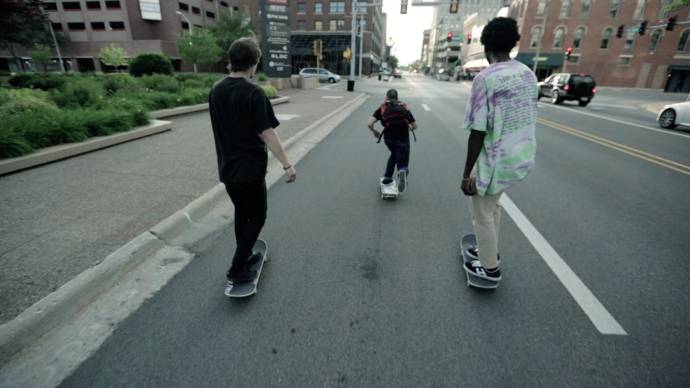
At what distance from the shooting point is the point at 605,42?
152 ft

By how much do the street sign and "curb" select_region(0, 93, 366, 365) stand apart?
1954 cm

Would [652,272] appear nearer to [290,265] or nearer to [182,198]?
[290,265]

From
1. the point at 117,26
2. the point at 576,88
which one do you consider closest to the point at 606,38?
the point at 576,88

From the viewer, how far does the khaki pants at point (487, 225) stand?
272 centimetres

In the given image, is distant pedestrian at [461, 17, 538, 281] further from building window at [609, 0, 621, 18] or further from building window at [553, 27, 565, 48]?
building window at [609, 0, 621, 18]

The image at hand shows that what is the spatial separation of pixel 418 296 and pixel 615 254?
2398 mm

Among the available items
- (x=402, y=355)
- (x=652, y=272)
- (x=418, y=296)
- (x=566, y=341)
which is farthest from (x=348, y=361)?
(x=652, y=272)

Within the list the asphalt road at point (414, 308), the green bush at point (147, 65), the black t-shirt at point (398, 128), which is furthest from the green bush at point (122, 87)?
the green bush at point (147, 65)

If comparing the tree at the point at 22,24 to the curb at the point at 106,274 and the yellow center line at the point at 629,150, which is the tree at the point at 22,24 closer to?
the curb at the point at 106,274

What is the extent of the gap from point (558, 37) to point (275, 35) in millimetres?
45705

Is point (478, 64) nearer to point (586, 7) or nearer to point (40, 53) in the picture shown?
point (586, 7)

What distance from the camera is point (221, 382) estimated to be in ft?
6.68

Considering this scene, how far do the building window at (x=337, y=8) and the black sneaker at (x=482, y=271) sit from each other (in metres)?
72.1

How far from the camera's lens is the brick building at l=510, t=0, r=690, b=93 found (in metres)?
43.5
